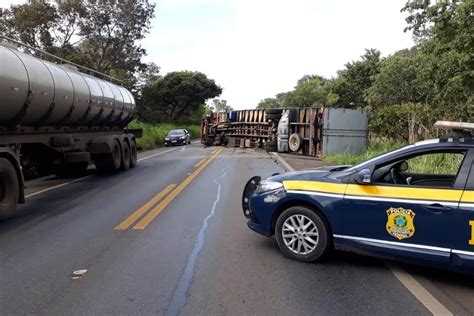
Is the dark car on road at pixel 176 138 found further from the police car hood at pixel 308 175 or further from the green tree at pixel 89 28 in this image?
the police car hood at pixel 308 175

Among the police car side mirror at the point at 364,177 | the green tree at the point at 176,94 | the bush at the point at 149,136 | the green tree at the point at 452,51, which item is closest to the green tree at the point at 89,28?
the bush at the point at 149,136

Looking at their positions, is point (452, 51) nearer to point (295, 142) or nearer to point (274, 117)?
point (295, 142)

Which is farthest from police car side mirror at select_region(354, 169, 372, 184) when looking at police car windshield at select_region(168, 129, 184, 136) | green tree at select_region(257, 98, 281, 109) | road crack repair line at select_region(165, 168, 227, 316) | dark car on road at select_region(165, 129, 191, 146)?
green tree at select_region(257, 98, 281, 109)

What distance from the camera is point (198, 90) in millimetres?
57688

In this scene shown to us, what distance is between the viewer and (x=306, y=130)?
23.5 metres

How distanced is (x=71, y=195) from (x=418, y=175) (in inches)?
314

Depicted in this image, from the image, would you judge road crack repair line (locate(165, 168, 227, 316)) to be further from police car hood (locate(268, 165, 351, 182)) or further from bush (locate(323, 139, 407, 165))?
bush (locate(323, 139, 407, 165))

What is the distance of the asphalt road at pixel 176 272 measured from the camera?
430 centimetres

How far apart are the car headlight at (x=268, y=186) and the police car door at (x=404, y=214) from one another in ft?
3.06

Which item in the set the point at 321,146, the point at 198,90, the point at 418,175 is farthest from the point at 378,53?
the point at 418,175

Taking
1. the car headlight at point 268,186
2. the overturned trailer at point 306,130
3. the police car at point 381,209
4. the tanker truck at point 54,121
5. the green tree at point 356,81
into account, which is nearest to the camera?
the police car at point 381,209

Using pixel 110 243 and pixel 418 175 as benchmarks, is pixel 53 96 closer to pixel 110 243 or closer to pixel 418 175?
pixel 110 243

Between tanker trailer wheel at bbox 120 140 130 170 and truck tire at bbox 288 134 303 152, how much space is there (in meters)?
9.10

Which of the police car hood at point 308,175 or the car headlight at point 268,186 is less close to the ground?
the police car hood at point 308,175
